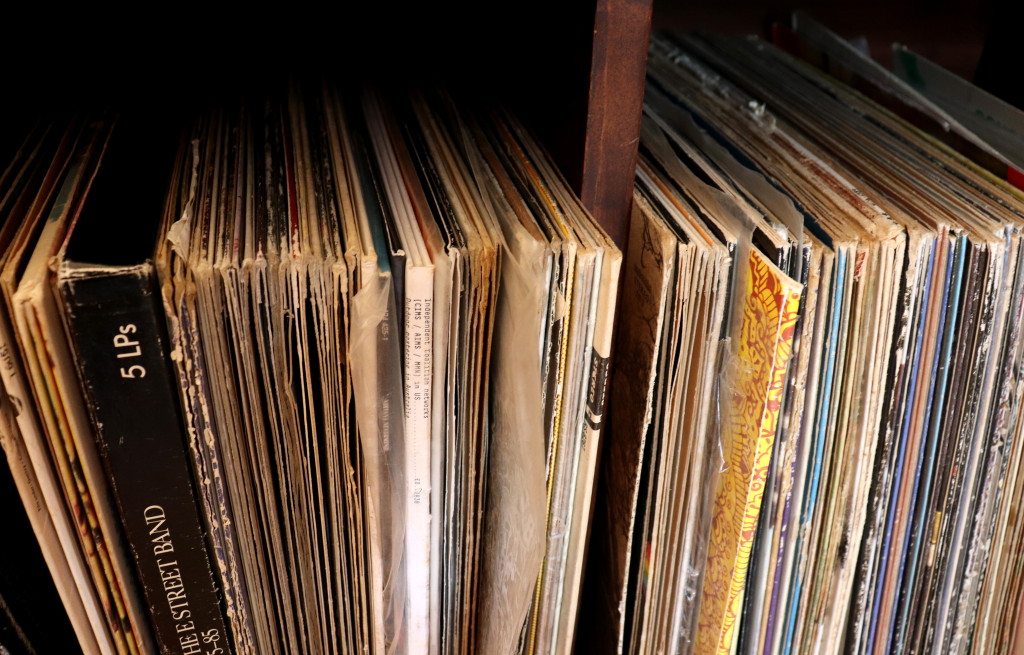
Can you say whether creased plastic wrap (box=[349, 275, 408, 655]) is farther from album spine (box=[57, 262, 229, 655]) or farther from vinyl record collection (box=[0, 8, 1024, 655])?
album spine (box=[57, 262, 229, 655])

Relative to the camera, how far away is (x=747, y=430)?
1.83 ft

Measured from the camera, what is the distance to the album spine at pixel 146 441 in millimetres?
423

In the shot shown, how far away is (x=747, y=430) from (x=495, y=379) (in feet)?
0.62

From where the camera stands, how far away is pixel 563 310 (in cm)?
51

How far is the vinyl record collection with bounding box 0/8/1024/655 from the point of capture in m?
0.47

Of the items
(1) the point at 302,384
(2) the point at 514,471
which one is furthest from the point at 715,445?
(1) the point at 302,384

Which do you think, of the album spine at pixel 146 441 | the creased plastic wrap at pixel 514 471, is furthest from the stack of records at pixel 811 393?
the album spine at pixel 146 441

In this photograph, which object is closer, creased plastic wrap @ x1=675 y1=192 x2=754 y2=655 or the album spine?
Answer: the album spine

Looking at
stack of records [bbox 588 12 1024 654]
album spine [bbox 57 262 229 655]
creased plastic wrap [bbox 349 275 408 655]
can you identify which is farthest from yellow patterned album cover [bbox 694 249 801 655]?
album spine [bbox 57 262 229 655]

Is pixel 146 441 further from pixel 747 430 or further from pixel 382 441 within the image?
pixel 747 430

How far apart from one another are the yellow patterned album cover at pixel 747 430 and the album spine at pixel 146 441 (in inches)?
15.1

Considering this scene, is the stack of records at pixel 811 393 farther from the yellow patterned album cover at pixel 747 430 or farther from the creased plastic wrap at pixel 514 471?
the creased plastic wrap at pixel 514 471

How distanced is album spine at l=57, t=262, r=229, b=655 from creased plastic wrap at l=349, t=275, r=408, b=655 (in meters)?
0.11

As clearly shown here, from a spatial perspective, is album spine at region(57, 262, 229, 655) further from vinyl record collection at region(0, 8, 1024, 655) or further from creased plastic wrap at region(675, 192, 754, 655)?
creased plastic wrap at region(675, 192, 754, 655)
